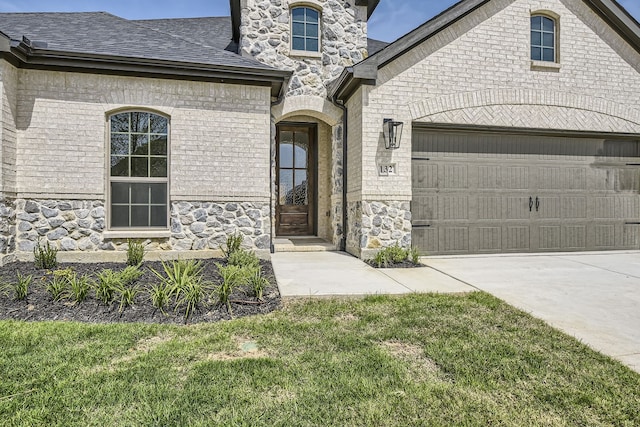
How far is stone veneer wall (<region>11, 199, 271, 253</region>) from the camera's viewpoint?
21.1 feet

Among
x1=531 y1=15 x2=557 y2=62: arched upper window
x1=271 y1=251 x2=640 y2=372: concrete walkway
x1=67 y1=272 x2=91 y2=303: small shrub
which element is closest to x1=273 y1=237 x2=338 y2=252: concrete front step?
x1=271 y1=251 x2=640 y2=372: concrete walkway

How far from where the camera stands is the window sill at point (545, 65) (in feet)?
25.8

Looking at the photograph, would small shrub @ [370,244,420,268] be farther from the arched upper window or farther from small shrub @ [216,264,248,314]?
the arched upper window

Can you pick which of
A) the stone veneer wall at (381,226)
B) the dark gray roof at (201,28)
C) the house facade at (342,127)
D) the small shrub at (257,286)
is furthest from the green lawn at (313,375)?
the dark gray roof at (201,28)

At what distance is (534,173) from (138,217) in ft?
27.4

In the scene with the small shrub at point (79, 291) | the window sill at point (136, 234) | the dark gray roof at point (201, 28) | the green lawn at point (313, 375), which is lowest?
the green lawn at point (313, 375)

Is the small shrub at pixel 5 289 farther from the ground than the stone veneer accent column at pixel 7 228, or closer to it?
closer to it

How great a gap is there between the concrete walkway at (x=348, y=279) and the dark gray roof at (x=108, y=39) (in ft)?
12.6

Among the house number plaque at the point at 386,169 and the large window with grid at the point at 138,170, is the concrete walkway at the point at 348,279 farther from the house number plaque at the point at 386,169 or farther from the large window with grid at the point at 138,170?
the large window with grid at the point at 138,170

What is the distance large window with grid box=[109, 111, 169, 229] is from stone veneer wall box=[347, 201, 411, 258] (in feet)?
12.5

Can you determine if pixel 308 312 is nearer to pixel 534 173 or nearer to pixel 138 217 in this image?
pixel 138 217

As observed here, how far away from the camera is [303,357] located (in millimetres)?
2924

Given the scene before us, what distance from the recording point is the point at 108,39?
7.20 meters

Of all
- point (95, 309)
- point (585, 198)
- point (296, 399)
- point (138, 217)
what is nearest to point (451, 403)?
point (296, 399)
